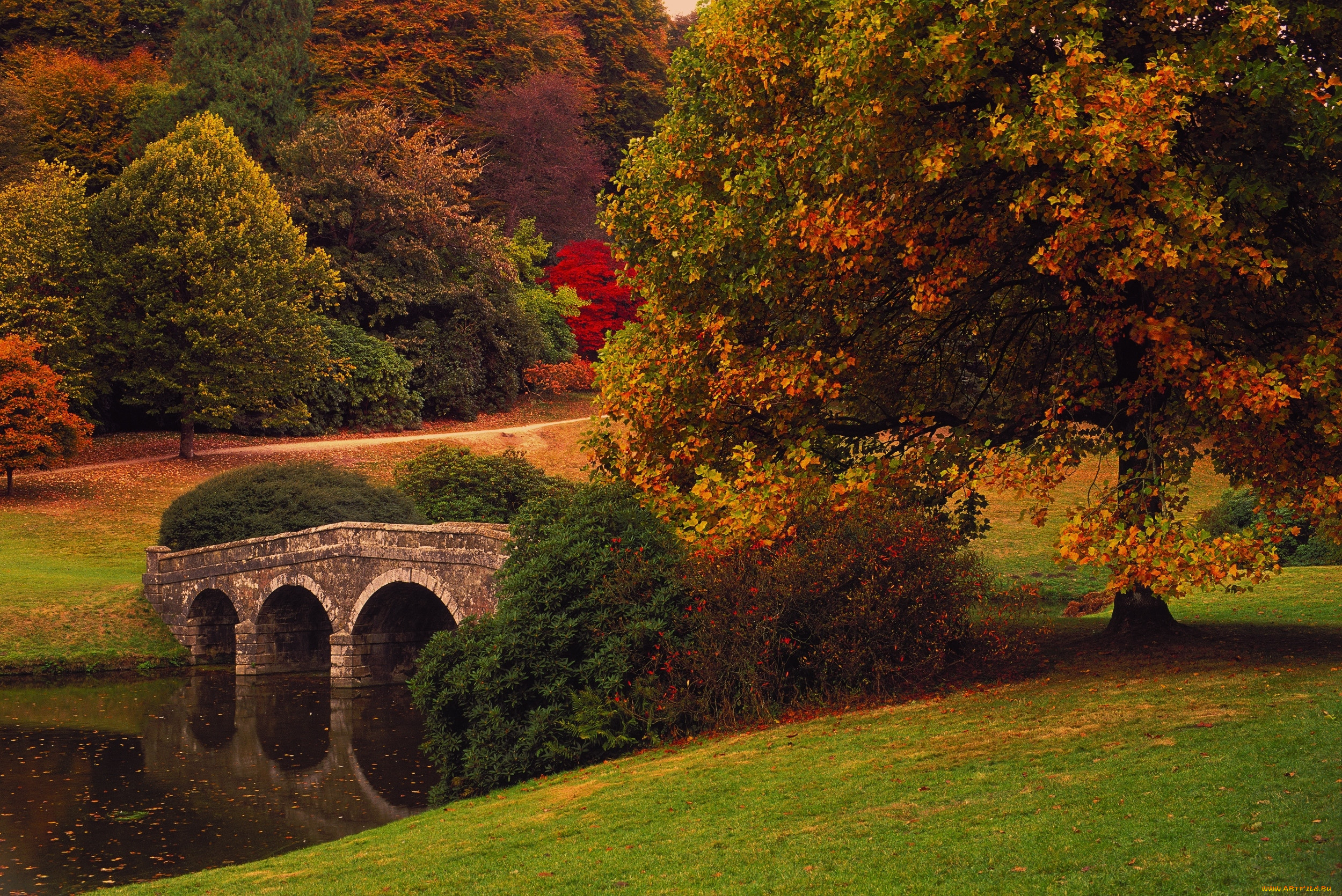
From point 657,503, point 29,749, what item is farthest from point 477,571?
point 657,503

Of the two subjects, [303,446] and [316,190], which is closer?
[303,446]

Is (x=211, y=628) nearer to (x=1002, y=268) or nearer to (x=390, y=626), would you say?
(x=390, y=626)

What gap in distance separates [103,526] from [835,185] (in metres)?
30.0

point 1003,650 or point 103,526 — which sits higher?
point 103,526

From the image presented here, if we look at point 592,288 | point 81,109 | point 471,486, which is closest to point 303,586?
point 471,486

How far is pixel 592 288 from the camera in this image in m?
57.2

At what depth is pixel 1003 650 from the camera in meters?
15.0

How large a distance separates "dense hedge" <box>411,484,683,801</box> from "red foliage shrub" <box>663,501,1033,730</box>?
1.98 ft

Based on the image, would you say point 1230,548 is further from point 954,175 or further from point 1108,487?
point 954,175

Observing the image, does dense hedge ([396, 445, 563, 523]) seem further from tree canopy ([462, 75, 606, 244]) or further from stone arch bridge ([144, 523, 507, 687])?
tree canopy ([462, 75, 606, 244])

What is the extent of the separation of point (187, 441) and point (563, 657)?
28884mm

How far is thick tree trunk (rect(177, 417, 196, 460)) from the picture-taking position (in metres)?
39.9

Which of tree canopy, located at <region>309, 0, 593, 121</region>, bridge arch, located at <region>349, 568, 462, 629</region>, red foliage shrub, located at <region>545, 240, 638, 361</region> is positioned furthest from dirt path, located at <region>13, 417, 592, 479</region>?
tree canopy, located at <region>309, 0, 593, 121</region>

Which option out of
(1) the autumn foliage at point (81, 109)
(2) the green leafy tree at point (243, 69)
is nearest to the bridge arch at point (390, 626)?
(2) the green leafy tree at point (243, 69)
